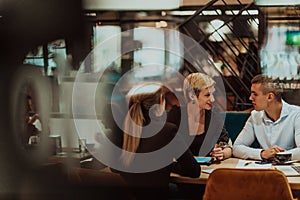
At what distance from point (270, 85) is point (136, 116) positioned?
849 millimetres

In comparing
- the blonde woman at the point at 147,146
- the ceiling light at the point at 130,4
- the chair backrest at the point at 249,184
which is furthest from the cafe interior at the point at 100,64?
the chair backrest at the point at 249,184

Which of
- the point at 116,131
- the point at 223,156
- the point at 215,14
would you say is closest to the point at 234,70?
the point at 215,14

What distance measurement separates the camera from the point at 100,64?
2426mm

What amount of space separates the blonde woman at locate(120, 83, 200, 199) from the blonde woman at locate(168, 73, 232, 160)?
268 millimetres

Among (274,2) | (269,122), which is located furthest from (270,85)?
(274,2)

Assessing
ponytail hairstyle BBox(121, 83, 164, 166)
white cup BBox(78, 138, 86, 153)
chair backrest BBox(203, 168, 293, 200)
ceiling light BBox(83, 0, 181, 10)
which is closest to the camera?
chair backrest BBox(203, 168, 293, 200)

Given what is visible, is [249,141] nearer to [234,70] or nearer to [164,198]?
[234,70]

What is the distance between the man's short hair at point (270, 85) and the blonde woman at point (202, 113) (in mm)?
267

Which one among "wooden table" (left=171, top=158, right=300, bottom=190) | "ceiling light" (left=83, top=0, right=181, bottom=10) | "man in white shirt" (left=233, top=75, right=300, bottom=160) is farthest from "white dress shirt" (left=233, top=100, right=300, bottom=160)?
"ceiling light" (left=83, top=0, right=181, bottom=10)

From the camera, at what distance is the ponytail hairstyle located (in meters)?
2.20

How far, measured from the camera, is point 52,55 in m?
2.41

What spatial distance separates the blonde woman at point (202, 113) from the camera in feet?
8.23

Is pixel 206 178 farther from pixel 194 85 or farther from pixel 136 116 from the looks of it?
pixel 194 85

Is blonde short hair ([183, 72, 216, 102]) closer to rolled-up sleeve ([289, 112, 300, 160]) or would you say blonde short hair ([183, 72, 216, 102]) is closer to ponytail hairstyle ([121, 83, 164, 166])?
ponytail hairstyle ([121, 83, 164, 166])
